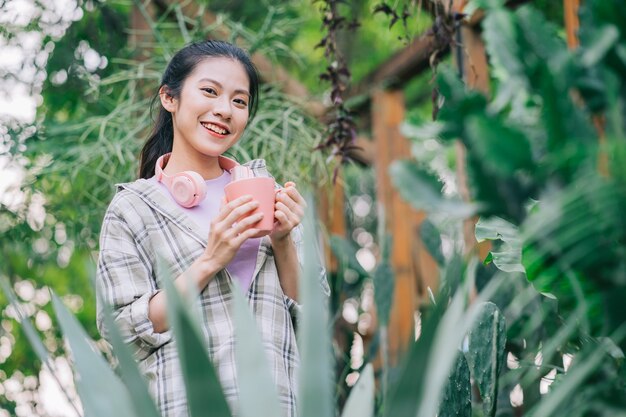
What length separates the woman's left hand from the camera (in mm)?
1129

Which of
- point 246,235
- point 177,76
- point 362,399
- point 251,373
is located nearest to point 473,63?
point 177,76

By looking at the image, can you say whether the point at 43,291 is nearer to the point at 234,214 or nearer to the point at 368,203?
the point at 368,203

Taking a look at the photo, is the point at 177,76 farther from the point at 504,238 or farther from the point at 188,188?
the point at 504,238

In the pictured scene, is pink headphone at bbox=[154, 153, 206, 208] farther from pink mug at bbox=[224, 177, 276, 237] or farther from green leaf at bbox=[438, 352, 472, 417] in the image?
green leaf at bbox=[438, 352, 472, 417]

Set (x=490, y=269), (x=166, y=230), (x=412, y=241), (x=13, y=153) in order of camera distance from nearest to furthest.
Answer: (x=166, y=230), (x=490, y=269), (x=13, y=153), (x=412, y=241)

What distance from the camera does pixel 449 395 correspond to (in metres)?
1.30

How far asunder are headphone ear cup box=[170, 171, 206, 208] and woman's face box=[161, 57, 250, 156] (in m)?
0.07

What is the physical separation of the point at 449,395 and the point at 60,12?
2.21m

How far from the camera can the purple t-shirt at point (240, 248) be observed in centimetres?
119

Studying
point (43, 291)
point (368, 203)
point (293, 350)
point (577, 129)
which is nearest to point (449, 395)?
point (293, 350)

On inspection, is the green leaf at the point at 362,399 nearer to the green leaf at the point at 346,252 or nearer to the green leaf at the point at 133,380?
the green leaf at the point at 133,380

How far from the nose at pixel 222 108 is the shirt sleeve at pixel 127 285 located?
0.77 ft

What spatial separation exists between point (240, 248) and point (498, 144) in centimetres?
62

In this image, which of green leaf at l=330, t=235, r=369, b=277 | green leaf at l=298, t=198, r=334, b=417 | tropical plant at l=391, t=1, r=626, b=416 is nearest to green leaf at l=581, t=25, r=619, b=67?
tropical plant at l=391, t=1, r=626, b=416
